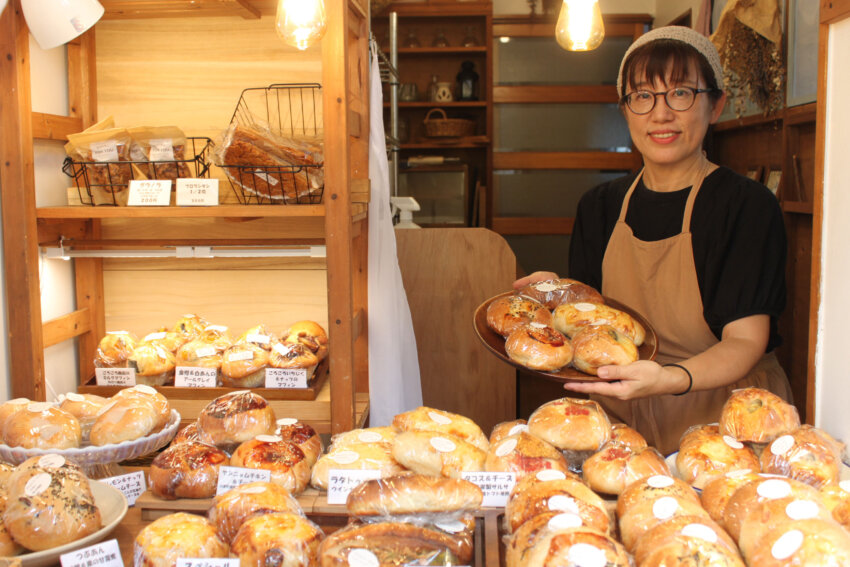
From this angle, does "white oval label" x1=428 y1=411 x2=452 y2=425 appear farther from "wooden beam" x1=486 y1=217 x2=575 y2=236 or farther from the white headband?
"wooden beam" x1=486 y1=217 x2=575 y2=236

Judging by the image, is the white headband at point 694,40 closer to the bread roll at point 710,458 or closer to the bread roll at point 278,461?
the bread roll at point 710,458

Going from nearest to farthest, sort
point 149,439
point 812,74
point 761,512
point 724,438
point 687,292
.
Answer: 1. point 761,512
2. point 724,438
3. point 149,439
4. point 687,292
5. point 812,74

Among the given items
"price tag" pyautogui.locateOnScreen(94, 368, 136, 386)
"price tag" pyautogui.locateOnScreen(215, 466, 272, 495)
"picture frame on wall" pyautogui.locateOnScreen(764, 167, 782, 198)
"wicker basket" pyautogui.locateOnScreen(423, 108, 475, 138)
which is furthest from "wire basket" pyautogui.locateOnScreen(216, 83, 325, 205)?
"wicker basket" pyautogui.locateOnScreen(423, 108, 475, 138)

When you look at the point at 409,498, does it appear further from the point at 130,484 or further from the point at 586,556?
the point at 130,484

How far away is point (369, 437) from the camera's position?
46.4 inches

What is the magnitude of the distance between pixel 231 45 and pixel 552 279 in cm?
115

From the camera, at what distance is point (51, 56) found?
2.03 m

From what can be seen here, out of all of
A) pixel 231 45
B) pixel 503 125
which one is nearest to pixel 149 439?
pixel 231 45

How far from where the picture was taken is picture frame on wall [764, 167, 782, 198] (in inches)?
120

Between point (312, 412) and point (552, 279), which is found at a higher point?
point (552, 279)

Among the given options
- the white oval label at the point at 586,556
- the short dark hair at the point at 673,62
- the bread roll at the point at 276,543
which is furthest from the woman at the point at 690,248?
the bread roll at the point at 276,543

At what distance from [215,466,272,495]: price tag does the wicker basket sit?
13.6 ft

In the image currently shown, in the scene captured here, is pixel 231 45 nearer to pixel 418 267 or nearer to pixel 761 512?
pixel 418 267

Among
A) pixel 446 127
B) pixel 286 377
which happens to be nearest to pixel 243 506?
pixel 286 377
